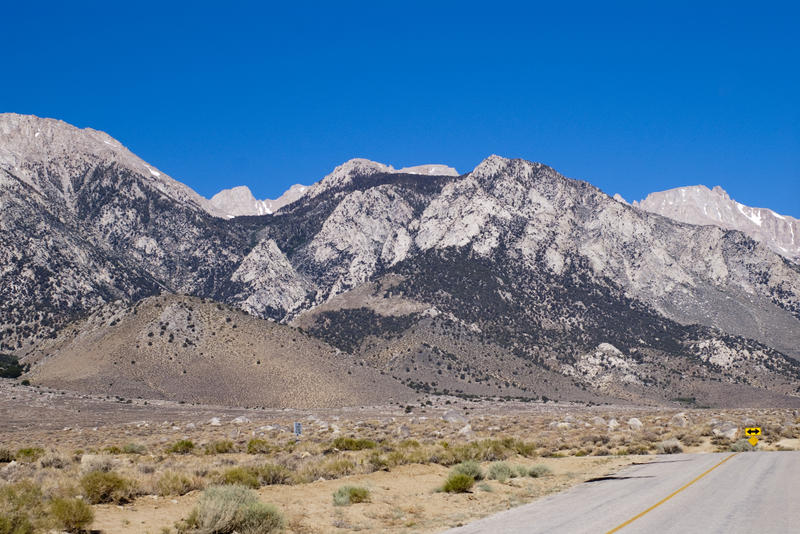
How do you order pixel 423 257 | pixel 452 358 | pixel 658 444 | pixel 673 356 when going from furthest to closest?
pixel 423 257 → pixel 673 356 → pixel 452 358 → pixel 658 444

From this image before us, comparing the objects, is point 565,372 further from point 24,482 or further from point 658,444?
point 24,482

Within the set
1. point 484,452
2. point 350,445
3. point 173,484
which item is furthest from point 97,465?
point 484,452

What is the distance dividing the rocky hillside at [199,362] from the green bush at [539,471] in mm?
77863

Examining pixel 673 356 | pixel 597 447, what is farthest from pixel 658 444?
pixel 673 356

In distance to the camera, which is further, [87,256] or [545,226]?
[545,226]

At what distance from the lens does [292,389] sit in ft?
334

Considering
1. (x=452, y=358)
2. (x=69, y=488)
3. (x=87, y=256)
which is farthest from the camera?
(x=87, y=256)

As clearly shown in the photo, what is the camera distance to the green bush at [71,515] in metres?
12.2

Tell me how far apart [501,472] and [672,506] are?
7.98 meters

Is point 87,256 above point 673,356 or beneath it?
above

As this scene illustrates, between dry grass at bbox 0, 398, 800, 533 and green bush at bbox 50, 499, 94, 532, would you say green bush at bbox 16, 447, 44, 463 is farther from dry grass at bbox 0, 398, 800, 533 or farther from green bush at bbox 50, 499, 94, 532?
green bush at bbox 50, 499, 94, 532

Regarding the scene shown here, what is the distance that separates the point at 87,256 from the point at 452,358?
10310 cm

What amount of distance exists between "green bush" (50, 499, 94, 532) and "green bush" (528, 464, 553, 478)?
50.3 feet

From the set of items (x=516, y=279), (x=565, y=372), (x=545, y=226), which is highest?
(x=545, y=226)
